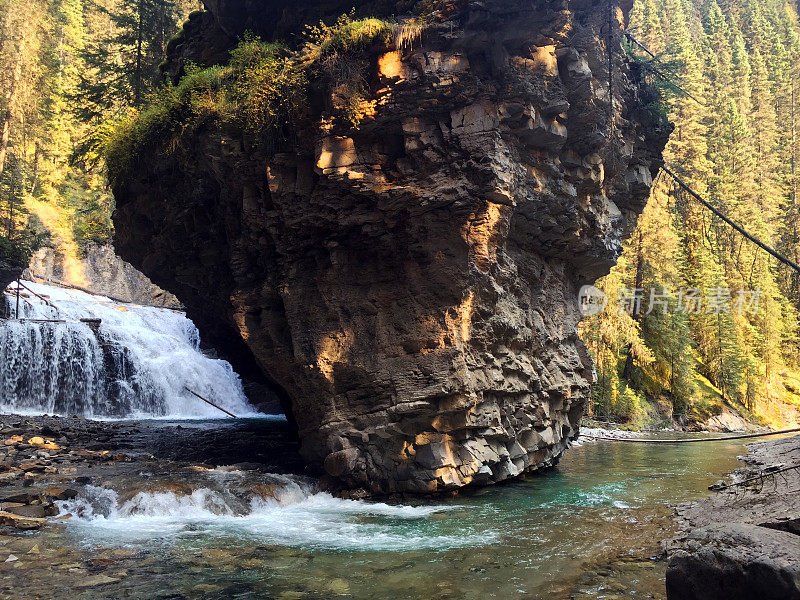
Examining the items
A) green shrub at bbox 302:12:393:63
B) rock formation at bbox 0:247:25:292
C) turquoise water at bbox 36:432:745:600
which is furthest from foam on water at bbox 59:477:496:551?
rock formation at bbox 0:247:25:292

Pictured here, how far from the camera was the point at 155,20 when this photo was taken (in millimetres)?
18125

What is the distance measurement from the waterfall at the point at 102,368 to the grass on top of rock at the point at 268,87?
11293 mm

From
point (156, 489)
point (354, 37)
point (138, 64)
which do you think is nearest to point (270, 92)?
point (354, 37)

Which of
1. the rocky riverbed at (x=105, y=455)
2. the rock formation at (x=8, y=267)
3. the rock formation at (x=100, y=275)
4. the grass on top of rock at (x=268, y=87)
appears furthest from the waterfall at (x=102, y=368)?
the grass on top of rock at (x=268, y=87)

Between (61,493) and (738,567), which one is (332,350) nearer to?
(61,493)

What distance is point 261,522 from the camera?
27.8 ft

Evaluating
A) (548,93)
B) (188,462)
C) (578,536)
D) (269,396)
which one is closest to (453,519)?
(578,536)

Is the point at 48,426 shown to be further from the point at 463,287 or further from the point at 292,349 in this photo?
the point at 463,287

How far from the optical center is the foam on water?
24.4ft

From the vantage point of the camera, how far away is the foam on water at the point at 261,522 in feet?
24.4

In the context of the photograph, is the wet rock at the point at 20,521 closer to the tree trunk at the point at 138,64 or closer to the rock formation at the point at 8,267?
the tree trunk at the point at 138,64

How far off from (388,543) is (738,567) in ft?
14.1

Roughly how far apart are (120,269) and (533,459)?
117 ft

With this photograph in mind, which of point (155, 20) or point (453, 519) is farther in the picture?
point (155, 20)
